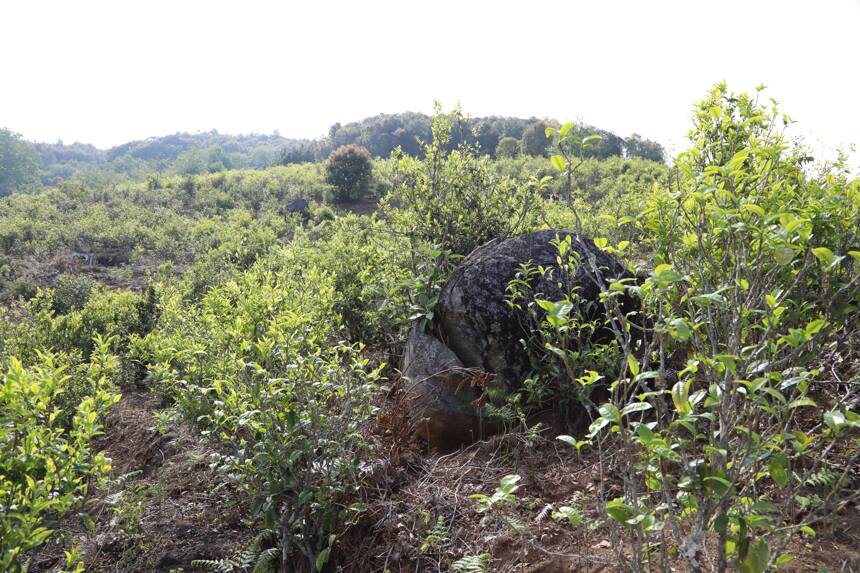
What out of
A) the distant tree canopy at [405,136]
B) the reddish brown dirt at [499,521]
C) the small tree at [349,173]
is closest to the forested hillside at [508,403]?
the reddish brown dirt at [499,521]

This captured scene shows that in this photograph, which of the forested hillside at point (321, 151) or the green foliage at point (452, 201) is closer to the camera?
the green foliage at point (452, 201)

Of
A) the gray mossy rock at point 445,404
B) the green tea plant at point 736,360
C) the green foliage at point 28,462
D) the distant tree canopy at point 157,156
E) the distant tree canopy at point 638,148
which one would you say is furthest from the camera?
the distant tree canopy at point 157,156

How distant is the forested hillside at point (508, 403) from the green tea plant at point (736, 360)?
16 mm

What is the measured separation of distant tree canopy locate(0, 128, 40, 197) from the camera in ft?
174

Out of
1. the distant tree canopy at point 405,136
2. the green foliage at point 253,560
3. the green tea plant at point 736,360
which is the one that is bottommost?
the green foliage at point 253,560

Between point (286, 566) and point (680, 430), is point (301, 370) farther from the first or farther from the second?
point (680, 430)

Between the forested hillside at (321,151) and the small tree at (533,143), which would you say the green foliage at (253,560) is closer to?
the forested hillside at (321,151)

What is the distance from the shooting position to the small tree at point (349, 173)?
2397 centimetres

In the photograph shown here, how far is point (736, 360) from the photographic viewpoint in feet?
4.58

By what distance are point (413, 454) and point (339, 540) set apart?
684 mm

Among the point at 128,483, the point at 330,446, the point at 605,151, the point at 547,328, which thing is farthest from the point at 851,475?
the point at 605,151

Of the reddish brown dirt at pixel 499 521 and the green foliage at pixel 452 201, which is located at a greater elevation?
the green foliage at pixel 452 201

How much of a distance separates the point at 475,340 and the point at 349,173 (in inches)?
852

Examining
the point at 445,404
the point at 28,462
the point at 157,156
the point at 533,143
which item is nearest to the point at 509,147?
the point at 533,143
